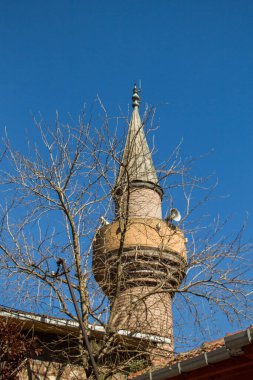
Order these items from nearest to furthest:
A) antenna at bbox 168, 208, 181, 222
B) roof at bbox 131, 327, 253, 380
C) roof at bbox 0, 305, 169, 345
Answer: roof at bbox 131, 327, 253, 380 → roof at bbox 0, 305, 169, 345 → antenna at bbox 168, 208, 181, 222

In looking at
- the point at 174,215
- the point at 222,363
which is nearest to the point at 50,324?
the point at 174,215

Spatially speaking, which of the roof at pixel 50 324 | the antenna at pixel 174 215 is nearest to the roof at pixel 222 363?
the roof at pixel 50 324

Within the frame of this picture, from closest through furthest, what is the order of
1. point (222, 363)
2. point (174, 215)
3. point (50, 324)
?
A: 1. point (222, 363)
2. point (50, 324)
3. point (174, 215)

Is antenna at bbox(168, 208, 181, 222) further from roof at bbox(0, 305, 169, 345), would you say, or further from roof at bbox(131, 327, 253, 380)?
roof at bbox(131, 327, 253, 380)

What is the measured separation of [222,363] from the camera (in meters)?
6.05

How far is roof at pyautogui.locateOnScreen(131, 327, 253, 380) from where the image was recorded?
219 inches

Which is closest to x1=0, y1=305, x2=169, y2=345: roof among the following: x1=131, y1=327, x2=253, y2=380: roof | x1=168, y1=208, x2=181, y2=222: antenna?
x1=168, y1=208, x2=181, y2=222: antenna

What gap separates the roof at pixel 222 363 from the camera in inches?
219

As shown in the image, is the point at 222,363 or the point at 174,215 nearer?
the point at 222,363

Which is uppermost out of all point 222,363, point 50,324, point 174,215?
point 174,215

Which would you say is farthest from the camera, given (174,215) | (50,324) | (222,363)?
(174,215)

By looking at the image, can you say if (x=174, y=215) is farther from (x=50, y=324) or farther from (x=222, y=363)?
(x=222, y=363)

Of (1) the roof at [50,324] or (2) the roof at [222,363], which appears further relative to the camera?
(1) the roof at [50,324]

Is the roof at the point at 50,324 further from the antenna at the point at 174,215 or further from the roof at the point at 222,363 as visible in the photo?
the roof at the point at 222,363
